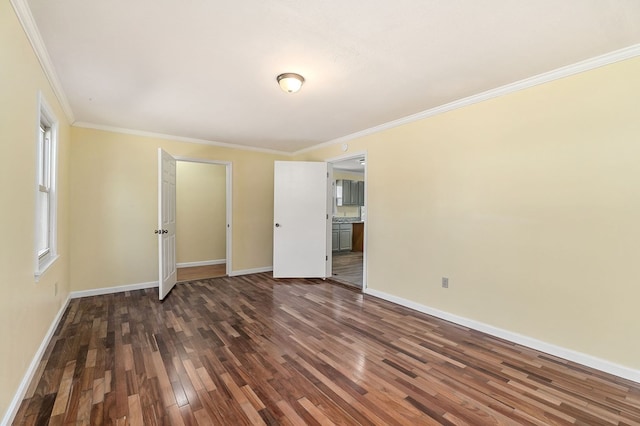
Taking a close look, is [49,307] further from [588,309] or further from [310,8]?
[588,309]

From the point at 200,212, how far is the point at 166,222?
2.03m

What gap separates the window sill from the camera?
2.14m

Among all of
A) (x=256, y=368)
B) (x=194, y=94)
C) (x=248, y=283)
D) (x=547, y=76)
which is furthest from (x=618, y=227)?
(x=248, y=283)

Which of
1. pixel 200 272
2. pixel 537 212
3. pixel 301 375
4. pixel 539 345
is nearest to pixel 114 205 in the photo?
pixel 200 272

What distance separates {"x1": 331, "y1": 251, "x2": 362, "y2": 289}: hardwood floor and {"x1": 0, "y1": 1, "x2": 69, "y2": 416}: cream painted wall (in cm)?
364

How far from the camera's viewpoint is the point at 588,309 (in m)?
2.23

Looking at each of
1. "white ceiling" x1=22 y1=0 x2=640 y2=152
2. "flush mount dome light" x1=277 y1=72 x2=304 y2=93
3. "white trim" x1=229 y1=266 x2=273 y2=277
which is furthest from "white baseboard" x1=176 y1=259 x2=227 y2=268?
"flush mount dome light" x1=277 y1=72 x2=304 y2=93

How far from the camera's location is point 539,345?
246 centimetres

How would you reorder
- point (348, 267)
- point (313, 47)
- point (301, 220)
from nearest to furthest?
1. point (313, 47)
2. point (301, 220)
3. point (348, 267)

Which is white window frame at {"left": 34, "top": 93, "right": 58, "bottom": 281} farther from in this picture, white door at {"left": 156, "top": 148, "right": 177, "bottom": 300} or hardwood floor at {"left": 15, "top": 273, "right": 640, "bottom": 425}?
white door at {"left": 156, "top": 148, "right": 177, "bottom": 300}

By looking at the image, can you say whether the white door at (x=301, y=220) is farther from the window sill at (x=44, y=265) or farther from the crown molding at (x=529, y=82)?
the window sill at (x=44, y=265)

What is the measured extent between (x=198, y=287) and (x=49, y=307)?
1.88 m

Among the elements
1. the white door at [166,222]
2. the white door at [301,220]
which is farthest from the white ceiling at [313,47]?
the white door at [301,220]

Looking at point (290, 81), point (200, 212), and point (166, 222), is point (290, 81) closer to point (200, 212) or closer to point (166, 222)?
point (166, 222)
